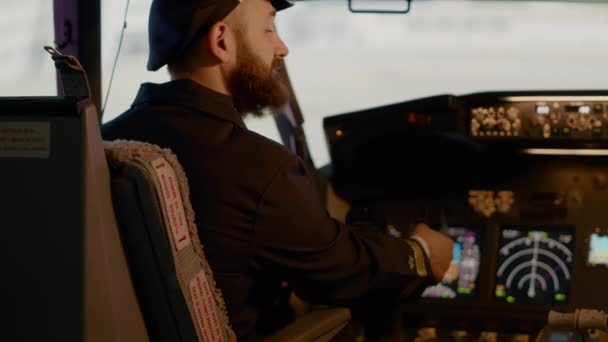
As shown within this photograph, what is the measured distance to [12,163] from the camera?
113cm

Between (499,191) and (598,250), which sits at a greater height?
(499,191)

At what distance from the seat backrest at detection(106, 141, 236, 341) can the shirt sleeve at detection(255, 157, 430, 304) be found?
0.72ft

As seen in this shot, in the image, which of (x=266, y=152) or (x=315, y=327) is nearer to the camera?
(x=266, y=152)

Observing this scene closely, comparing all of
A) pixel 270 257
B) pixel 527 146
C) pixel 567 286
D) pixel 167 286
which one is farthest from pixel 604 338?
pixel 167 286

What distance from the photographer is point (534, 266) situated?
264 centimetres

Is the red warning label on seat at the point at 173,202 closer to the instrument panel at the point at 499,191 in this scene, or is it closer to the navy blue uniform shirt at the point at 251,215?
the navy blue uniform shirt at the point at 251,215

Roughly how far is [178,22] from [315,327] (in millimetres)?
607

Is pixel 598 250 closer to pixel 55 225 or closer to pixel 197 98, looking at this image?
pixel 197 98

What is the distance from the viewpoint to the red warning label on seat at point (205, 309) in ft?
4.27

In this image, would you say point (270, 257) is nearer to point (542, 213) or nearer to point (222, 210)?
point (222, 210)

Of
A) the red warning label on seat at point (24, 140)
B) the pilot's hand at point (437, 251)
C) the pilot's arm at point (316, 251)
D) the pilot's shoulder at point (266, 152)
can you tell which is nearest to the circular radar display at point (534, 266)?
the pilot's hand at point (437, 251)

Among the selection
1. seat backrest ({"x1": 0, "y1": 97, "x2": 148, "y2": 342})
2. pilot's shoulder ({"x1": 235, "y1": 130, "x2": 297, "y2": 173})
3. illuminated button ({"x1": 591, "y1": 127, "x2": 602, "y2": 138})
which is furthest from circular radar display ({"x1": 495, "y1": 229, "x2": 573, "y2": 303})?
seat backrest ({"x1": 0, "y1": 97, "x2": 148, "y2": 342})

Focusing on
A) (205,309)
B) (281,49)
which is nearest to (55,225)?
(205,309)

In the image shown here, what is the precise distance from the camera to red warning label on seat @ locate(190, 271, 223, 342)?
→ 130 centimetres
